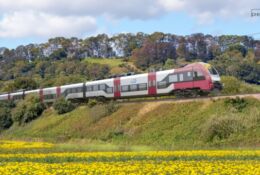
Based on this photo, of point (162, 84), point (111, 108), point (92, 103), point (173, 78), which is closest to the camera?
point (173, 78)

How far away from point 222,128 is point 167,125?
23.0 feet

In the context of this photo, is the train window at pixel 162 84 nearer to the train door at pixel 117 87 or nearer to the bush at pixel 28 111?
the train door at pixel 117 87

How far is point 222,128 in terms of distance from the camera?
34750 mm

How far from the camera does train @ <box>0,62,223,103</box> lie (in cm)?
4294

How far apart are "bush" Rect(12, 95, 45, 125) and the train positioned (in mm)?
7615

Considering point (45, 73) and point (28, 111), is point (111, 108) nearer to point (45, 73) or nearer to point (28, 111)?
point (28, 111)

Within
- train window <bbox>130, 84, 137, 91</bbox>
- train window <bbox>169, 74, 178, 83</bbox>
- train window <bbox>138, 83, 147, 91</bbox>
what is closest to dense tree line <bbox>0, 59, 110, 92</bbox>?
train window <bbox>130, 84, 137, 91</bbox>

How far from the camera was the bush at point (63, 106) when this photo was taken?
63094mm

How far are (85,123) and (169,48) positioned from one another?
103409 millimetres

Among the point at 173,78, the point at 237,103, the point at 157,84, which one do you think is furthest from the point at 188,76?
the point at 237,103

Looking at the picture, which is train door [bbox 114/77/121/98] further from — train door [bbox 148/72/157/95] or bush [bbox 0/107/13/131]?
bush [bbox 0/107/13/131]

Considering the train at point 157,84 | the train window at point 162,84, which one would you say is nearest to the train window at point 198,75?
the train at point 157,84

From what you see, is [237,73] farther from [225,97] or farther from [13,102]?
[225,97]

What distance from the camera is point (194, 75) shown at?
42969mm
